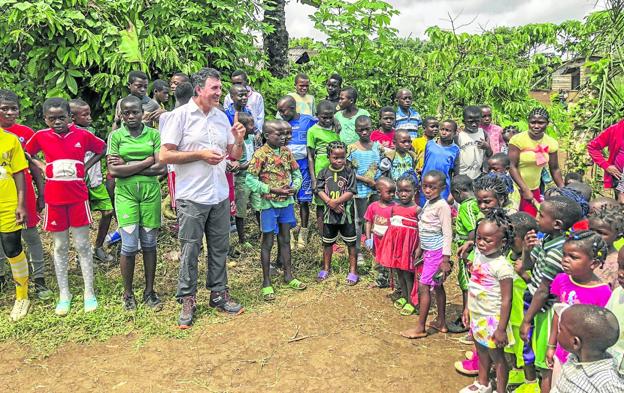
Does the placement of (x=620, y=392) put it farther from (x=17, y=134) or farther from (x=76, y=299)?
(x=17, y=134)

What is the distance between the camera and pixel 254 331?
14.3 ft

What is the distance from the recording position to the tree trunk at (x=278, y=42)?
8984 millimetres

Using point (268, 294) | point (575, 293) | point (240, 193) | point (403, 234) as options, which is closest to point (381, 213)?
point (403, 234)

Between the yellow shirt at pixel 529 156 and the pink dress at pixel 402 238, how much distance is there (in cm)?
134

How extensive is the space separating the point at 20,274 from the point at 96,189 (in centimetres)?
124

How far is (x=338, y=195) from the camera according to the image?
521 centimetres

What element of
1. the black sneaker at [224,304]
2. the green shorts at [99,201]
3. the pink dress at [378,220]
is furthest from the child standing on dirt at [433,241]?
the green shorts at [99,201]

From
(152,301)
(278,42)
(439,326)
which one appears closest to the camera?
(439,326)

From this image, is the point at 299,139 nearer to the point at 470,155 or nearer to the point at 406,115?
the point at 406,115

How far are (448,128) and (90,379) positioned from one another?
3.98m

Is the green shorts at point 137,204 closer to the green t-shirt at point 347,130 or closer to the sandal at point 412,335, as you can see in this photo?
the green t-shirt at point 347,130

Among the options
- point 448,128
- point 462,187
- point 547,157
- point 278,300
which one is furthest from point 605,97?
point 278,300

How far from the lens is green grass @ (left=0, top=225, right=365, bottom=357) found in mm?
4297

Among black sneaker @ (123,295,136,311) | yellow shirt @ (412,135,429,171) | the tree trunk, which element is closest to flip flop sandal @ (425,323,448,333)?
yellow shirt @ (412,135,429,171)
